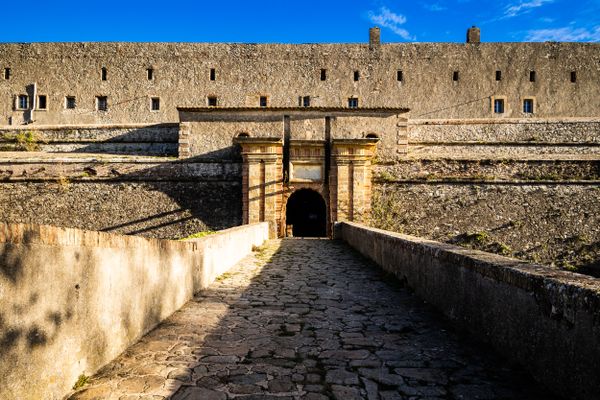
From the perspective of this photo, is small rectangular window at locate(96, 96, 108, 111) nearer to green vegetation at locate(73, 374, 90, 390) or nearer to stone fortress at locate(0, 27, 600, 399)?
stone fortress at locate(0, 27, 600, 399)

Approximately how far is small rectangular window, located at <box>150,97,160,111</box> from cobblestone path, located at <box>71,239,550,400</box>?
2869 centimetres

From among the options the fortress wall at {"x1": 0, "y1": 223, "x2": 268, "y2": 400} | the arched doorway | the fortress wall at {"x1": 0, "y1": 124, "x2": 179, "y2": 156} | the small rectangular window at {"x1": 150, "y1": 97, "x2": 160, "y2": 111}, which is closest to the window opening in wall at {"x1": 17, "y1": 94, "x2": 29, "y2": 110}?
the fortress wall at {"x1": 0, "y1": 124, "x2": 179, "y2": 156}

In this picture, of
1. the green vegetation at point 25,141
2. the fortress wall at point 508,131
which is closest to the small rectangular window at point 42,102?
Result: the green vegetation at point 25,141

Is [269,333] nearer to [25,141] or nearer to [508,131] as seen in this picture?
[508,131]

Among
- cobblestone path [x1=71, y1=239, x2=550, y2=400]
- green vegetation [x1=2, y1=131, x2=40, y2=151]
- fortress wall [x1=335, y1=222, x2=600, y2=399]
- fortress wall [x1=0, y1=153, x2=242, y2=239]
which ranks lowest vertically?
cobblestone path [x1=71, y1=239, x2=550, y2=400]

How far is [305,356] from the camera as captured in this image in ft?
12.3

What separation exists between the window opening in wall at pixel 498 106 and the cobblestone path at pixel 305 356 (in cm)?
2910

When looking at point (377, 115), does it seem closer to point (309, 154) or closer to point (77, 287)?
point (309, 154)

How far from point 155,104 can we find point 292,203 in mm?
16264

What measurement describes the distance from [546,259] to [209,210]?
589 inches

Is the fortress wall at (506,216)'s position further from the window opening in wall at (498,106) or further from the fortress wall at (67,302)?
the fortress wall at (67,302)

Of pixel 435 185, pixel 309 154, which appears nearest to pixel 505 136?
pixel 435 185

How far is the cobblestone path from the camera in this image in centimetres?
301

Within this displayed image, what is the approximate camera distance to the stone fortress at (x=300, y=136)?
1872 cm
